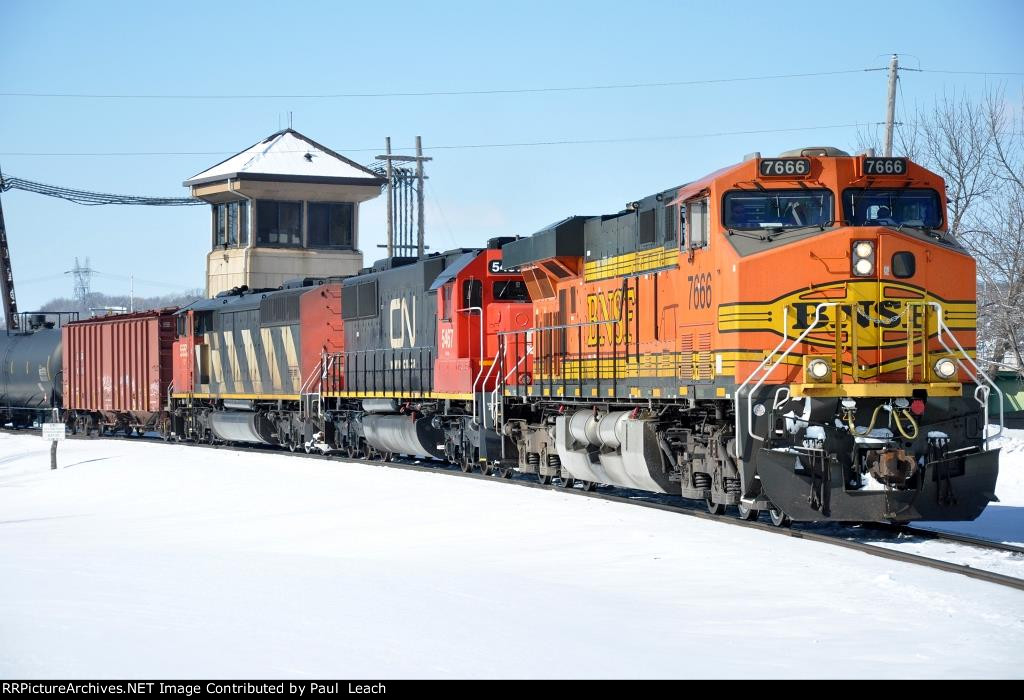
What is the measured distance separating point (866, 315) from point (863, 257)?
1.96 ft

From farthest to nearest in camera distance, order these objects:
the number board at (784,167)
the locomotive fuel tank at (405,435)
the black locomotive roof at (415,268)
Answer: the locomotive fuel tank at (405,435)
the black locomotive roof at (415,268)
the number board at (784,167)

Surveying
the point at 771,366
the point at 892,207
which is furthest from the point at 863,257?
the point at 771,366

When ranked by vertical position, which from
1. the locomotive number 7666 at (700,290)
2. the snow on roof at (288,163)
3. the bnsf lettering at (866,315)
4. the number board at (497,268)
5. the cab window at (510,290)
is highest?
the snow on roof at (288,163)

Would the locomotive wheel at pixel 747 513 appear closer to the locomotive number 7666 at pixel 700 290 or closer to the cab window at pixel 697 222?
the locomotive number 7666 at pixel 700 290

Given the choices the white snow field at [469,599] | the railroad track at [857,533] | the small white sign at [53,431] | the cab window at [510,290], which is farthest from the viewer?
the small white sign at [53,431]

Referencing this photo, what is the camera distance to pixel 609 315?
56.7 ft

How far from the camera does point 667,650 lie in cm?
785

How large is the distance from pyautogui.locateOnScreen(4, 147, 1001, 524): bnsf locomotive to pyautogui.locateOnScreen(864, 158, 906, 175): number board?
0.02 metres

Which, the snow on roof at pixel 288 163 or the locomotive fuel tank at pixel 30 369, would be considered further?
the snow on roof at pixel 288 163

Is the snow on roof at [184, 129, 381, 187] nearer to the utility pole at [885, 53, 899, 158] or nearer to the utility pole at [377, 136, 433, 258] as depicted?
the utility pole at [377, 136, 433, 258]

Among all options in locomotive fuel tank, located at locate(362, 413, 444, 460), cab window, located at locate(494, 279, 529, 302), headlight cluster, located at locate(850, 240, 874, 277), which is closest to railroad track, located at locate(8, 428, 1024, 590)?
headlight cluster, located at locate(850, 240, 874, 277)

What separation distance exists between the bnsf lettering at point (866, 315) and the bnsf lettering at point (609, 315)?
348 cm

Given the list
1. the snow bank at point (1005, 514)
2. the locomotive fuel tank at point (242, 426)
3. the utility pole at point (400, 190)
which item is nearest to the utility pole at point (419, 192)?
the utility pole at point (400, 190)

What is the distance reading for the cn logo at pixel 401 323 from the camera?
81.9ft
